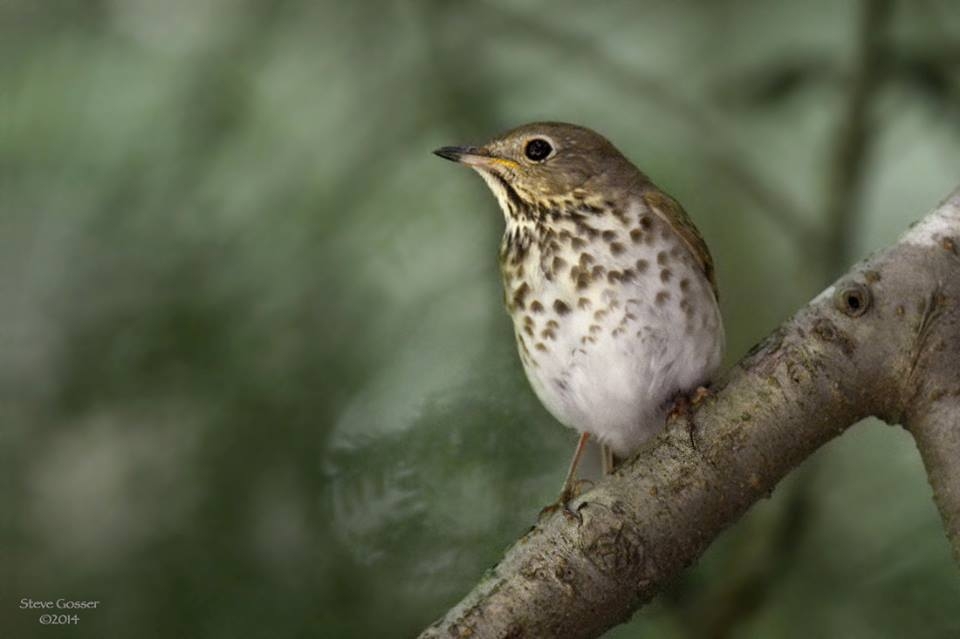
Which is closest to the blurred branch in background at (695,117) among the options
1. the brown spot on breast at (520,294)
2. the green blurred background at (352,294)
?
the green blurred background at (352,294)

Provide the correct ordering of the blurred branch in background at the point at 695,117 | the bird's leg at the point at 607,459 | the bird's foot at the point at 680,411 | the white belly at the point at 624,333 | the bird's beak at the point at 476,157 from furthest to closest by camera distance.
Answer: the blurred branch in background at the point at 695,117 < the bird's leg at the point at 607,459 < the bird's beak at the point at 476,157 < the white belly at the point at 624,333 < the bird's foot at the point at 680,411

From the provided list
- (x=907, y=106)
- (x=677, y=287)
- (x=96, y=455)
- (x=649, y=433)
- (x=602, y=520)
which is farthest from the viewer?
(x=907, y=106)

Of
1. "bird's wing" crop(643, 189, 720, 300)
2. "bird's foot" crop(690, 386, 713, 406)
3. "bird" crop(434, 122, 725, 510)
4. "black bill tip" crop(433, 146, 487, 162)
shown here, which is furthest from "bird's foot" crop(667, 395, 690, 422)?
"black bill tip" crop(433, 146, 487, 162)

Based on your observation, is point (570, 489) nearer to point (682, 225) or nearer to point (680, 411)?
point (680, 411)

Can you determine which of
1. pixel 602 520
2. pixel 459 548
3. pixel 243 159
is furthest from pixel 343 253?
pixel 602 520

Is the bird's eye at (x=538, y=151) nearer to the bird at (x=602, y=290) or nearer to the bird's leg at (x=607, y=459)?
the bird at (x=602, y=290)

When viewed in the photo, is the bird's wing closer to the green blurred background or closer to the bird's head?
the bird's head

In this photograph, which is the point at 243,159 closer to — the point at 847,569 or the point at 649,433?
the point at 649,433
